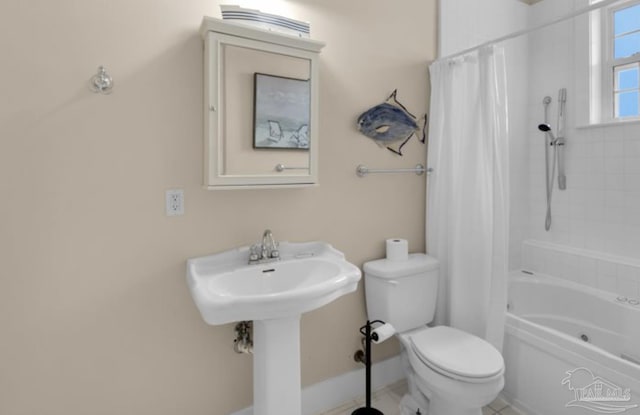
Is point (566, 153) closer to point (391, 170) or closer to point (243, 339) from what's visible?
point (391, 170)

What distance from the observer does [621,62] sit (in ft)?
7.45

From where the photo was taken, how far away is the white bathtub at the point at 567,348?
58.1 inches

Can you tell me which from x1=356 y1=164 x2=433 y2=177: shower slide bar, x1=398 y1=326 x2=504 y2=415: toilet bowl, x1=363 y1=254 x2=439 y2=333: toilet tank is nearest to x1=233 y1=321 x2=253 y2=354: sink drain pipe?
x1=363 y1=254 x2=439 y2=333: toilet tank

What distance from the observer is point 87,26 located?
1.29 metres

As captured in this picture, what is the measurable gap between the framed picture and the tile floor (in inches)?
58.2

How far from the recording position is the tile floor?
72.2 inches

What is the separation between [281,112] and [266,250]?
2.22 ft

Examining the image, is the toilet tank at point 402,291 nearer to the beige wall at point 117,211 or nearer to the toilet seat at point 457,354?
the toilet seat at point 457,354

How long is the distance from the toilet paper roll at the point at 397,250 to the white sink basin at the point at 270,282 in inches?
15.8

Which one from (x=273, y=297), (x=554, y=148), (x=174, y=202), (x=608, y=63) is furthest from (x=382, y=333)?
(x=608, y=63)

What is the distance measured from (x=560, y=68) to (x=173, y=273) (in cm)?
297

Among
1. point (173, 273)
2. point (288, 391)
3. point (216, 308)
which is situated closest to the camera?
point (216, 308)

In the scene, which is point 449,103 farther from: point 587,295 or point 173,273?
point 173,273

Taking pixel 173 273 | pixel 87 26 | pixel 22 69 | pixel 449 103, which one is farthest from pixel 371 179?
pixel 22 69
